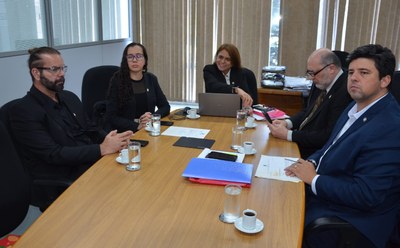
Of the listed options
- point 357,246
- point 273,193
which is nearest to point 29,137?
point 273,193

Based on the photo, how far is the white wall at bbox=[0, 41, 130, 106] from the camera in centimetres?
288

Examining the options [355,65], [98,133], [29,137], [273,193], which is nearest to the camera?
[273,193]

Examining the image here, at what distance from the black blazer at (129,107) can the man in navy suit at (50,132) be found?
0.61 m

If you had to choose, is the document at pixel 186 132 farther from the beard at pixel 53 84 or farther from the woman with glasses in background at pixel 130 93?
the beard at pixel 53 84

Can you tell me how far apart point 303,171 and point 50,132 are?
55.7 inches

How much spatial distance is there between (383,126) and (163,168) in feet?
3.31

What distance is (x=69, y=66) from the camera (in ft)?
12.4

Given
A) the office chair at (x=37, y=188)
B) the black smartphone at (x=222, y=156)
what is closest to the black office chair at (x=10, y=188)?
the office chair at (x=37, y=188)

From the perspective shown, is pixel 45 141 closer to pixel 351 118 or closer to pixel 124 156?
pixel 124 156

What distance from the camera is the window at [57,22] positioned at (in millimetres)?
2941

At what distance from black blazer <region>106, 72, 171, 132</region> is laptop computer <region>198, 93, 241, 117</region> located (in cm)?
40

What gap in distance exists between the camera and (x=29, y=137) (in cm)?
194

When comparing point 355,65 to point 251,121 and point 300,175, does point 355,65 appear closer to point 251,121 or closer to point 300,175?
point 300,175

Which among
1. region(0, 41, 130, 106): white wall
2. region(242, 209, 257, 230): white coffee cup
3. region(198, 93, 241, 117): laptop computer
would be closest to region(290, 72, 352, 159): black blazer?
region(198, 93, 241, 117): laptop computer
